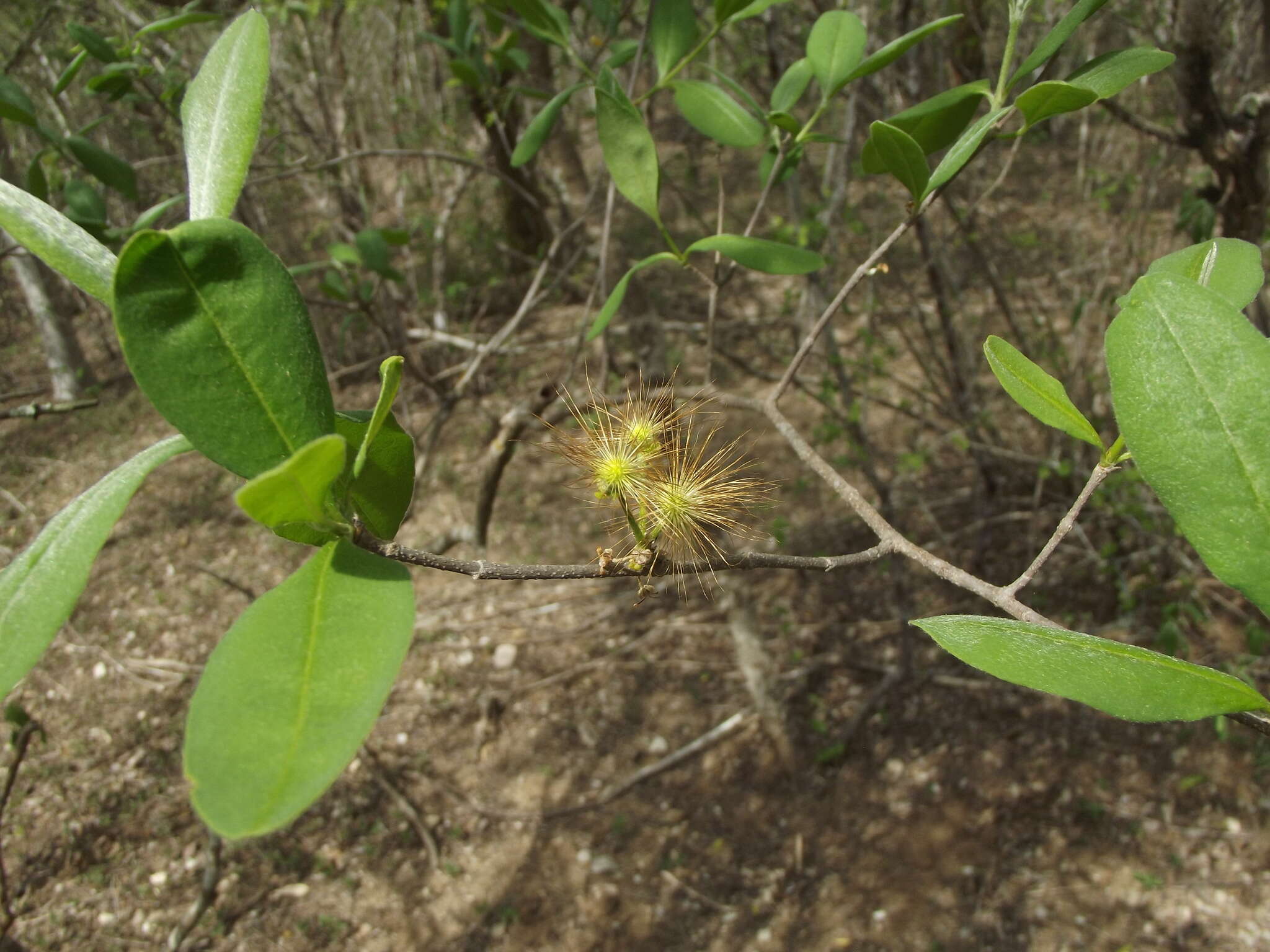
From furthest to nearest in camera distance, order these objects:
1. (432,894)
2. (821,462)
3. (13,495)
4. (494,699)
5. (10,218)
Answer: (13,495) → (494,699) → (432,894) → (821,462) → (10,218)

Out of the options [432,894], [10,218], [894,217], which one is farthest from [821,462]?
[894,217]

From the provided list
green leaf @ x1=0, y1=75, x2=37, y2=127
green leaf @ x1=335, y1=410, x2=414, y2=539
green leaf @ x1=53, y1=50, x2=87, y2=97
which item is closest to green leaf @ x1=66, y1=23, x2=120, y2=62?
green leaf @ x1=53, y1=50, x2=87, y2=97

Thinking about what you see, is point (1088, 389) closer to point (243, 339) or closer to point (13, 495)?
point (243, 339)

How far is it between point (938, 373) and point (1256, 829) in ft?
5.89

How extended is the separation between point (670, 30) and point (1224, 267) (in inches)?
28.3

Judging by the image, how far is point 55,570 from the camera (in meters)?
0.48

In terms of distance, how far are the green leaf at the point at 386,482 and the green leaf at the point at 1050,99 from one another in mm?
507

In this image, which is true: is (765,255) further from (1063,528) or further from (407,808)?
(407,808)

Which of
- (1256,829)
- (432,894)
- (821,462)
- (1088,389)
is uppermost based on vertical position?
(821,462)

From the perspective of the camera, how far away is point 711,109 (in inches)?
40.8

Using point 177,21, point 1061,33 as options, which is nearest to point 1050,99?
point 1061,33

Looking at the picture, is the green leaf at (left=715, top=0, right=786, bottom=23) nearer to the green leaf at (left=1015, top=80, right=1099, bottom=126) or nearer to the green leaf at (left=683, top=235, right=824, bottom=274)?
the green leaf at (left=683, top=235, right=824, bottom=274)

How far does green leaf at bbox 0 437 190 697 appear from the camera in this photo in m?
0.45

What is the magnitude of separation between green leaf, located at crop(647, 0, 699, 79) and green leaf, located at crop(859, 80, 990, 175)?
0.34 metres
